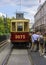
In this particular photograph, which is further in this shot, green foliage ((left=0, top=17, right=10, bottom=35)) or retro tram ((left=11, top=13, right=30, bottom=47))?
green foliage ((left=0, top=17, right=10, bottom=35))

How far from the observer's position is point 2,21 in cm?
9669

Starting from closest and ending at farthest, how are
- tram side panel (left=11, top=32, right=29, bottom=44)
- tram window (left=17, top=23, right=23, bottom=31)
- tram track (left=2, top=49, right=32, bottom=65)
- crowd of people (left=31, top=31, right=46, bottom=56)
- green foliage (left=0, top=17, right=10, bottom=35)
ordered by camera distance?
tram track (left=2, top=49, right=32, bottom=65) < crowd of people (left=31, top=31, right=46, bottom=56) < tram side panel (left=11, top=32, right=29, bottom=44) < tram window (left=17, top=23, right=23, bottom=31) < green foliage (left=0, top=17, right=10, bottom=35)

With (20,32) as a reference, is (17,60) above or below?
below

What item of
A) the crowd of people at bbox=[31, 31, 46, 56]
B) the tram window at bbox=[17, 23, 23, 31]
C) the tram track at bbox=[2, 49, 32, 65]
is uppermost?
the tram window at bbox=[17, 23, 23, 31]

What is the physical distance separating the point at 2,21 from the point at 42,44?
76.7 m

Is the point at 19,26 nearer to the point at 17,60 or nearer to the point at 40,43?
the point at 40,43

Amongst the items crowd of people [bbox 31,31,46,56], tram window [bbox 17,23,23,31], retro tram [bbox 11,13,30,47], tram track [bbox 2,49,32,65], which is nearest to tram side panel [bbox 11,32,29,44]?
retro tram [bbox 11,13,30,47]

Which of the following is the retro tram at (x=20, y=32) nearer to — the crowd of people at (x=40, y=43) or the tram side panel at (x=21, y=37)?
the tram side panel at (x=21, y=37)

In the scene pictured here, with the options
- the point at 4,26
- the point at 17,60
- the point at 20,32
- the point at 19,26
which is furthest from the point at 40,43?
the point at 4,26

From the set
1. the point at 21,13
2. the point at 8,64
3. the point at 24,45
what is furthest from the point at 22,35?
the point at 21,13

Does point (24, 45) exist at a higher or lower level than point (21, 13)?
lower

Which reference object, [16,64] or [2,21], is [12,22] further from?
[2,21]

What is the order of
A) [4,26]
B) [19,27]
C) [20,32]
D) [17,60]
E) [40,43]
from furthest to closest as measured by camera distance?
[4,26] < [19,27] < [20,32] < [40,43] < [17,60]

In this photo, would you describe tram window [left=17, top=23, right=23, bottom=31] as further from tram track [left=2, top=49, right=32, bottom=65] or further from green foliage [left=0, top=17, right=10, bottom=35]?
green foliage [left=0, top=17, right=10, bottom=35]
